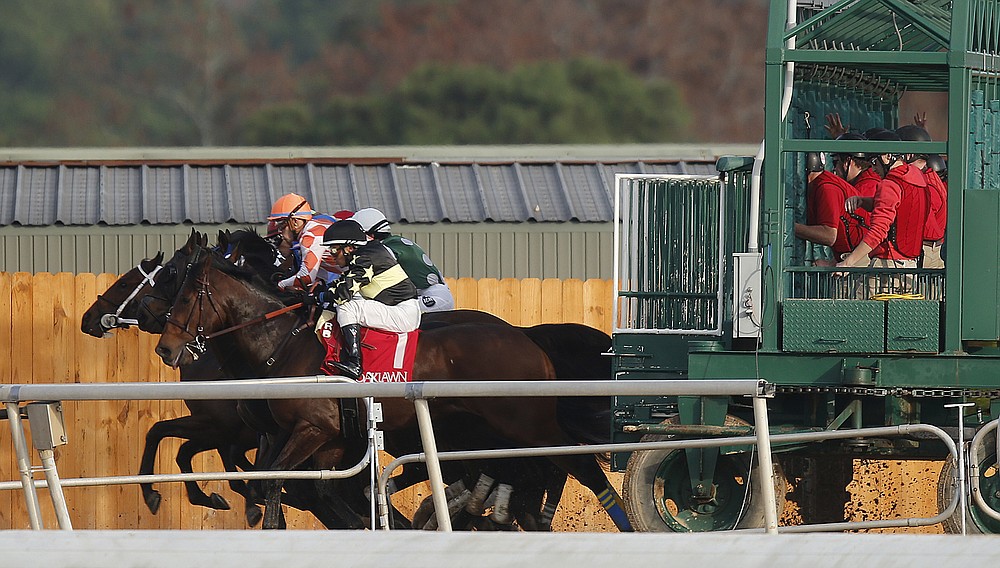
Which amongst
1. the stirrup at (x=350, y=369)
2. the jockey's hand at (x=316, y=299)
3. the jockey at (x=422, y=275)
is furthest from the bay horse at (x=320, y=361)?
the jockey at (x=422, y=275)

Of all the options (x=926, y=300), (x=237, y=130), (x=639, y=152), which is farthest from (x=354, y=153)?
(x=237, y=130)

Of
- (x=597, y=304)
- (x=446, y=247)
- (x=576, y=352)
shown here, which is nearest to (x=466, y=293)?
(x=597, y=304)

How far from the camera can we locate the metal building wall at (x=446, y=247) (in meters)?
13.6

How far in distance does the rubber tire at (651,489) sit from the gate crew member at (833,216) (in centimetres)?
108

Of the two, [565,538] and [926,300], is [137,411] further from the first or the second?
[565,538]

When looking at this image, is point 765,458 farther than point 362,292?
No

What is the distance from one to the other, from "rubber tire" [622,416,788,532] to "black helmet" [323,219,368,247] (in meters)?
2.37

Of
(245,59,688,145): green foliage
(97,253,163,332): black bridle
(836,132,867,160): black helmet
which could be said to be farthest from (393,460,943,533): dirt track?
(245,59,688,145): green foliage

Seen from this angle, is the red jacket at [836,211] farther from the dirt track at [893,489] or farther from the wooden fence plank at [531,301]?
the wooden fence plank at [531,301]

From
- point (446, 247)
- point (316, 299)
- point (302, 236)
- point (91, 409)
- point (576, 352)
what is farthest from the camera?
point (446, 247)

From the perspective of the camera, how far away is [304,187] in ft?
47.1

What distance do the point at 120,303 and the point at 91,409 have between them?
1.20 meters

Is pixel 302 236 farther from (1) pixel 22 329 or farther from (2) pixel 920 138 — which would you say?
(2) pixel 920 138

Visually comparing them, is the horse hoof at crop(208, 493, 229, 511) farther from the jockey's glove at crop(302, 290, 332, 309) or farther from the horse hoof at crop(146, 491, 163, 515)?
Result: the jockey's glove at crop(302, 290, 332, 309)
